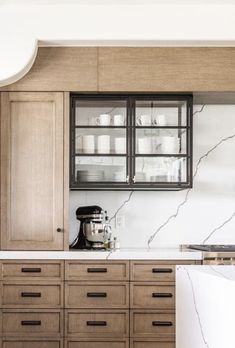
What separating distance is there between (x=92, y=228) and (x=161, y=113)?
96 cm

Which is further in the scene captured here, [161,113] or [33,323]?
[161,113]

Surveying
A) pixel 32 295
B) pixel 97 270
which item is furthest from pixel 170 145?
pixel 32 295

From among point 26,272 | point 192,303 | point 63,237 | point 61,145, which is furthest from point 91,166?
point 192,303

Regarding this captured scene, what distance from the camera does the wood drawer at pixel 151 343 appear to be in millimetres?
4086

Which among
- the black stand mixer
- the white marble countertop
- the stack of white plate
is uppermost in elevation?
the stack of white plate

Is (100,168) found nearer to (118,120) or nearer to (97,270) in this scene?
(118,120)

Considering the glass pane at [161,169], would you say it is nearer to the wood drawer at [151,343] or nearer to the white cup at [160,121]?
the white cup at [160,121]

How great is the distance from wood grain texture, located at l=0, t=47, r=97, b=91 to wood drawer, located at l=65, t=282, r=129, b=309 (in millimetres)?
1357

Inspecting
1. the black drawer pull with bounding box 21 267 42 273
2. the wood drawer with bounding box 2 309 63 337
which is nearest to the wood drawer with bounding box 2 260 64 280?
the black drawer pull with bounding box 21 267 42 273

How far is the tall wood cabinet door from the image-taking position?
422 centimetres

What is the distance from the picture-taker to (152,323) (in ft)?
13.4

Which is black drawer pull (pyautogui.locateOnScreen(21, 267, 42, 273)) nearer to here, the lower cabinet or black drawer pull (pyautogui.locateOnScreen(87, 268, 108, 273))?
the lower cabinet
